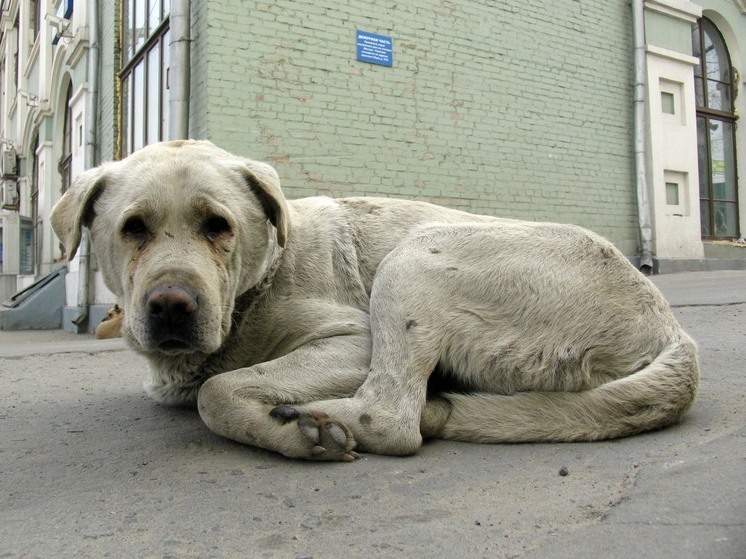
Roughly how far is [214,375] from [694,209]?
443 inches

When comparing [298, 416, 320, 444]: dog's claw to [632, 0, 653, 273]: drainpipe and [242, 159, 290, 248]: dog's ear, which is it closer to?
[242, 159, 290, 248]: dog's ear

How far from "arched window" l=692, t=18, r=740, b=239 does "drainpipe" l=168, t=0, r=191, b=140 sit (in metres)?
10.3

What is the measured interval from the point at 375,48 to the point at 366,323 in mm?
6858

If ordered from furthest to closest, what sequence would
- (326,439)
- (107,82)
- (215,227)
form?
(107,82) → (215,227) → (326,439)

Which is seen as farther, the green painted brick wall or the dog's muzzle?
the green painted brick wall

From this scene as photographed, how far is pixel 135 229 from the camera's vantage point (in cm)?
226

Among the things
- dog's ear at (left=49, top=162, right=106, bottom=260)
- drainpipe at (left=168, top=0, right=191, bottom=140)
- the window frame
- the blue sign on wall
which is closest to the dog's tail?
dog's ear at (left=49, top=162, right=106, bottom=260)

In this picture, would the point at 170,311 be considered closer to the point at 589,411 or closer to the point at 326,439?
the point at 326,439

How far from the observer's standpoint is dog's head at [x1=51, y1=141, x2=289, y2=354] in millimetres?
2020

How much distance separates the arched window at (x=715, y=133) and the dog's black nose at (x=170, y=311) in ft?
42.7

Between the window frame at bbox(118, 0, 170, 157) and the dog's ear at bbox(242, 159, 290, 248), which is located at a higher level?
the window frame at bbox(118, 0, 170, 157)

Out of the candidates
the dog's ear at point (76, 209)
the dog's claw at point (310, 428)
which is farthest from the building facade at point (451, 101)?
the dog's claw at point (310, 428)

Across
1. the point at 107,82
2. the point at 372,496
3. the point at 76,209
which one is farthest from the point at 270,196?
the point at 107,82

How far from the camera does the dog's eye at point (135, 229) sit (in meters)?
2.24
